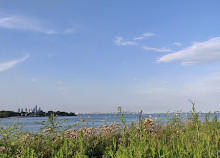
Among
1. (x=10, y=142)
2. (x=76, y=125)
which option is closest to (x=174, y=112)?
(x=76, y=125)

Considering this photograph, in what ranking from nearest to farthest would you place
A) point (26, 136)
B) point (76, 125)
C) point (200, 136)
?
point (200, 136)
point (26, 136)
point (76, 125)

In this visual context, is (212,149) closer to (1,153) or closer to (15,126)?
(1,153)

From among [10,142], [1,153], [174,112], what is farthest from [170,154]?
[174,112]

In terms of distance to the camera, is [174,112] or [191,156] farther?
[174,112]

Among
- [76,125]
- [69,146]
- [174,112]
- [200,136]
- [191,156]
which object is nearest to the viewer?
[191,156]

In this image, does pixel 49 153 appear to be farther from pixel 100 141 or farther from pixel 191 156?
pixel 191 156

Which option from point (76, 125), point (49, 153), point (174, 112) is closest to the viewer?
point (49, 153)

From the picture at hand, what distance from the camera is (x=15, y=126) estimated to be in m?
6.37

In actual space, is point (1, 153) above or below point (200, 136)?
below

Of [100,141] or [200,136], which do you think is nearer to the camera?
[200,136]

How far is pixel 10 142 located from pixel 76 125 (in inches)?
85.9

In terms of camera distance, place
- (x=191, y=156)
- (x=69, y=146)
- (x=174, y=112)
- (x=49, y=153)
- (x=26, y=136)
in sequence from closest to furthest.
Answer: (x=191, y=156) → (x=69, y=146) → (x=49, y=153) → (x=26, y=136) → (x=174, y=112)

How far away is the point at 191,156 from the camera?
3.88 m

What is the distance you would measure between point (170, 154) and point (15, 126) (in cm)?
439
